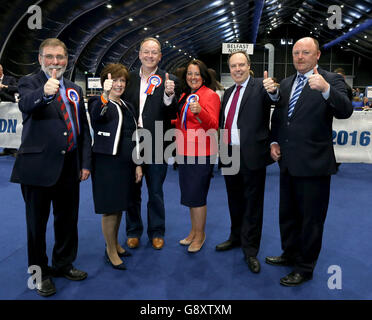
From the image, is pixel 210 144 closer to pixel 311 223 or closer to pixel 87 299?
pixel 311 223

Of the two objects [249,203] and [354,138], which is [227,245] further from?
[354,138]

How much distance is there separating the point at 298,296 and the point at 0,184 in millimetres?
4075

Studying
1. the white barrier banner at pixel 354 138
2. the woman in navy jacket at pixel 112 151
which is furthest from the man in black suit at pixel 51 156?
the white barrier banner at pixel 354 138

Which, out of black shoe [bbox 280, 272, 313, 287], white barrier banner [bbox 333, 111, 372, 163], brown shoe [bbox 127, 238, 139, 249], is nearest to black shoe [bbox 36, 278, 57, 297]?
brown shoe [bbox 127, 238, 139, 249]

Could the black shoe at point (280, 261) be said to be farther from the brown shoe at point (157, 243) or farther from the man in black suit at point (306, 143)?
the brown shoe at point (157, 243)

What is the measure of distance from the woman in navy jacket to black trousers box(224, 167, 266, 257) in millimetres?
782

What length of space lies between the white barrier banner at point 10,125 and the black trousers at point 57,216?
3675 mm

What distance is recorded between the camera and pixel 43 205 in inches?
81.1

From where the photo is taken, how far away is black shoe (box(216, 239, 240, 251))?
2.69 meters

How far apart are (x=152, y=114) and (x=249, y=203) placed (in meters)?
1.00

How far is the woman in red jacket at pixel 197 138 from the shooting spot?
2.44m

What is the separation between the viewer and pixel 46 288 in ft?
6.71

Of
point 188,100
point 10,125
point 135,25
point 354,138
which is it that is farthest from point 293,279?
point 135,25

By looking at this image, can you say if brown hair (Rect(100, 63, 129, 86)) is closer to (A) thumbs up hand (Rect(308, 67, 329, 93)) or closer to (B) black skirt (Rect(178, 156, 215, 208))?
(B) black skirt (Rect(178, 156, 215, 208))
